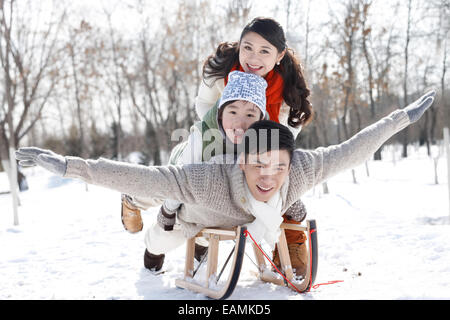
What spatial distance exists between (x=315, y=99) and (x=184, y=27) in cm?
627

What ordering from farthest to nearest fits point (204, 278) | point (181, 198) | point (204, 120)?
point (204, 120)
point (204, 278)
point (181, 198)

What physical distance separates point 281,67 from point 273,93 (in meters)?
0.25

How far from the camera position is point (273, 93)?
2.60 m

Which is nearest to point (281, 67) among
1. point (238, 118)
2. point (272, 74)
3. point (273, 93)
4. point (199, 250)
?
point (272, 74)

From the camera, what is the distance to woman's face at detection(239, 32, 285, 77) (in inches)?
98.8

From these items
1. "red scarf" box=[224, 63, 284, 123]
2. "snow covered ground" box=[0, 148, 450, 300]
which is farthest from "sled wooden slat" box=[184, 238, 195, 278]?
"red scarf" box=[224, 63, 284, 123]

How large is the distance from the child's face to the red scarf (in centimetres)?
32

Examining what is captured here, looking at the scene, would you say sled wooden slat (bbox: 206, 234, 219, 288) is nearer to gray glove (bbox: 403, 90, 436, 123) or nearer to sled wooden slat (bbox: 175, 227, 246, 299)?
sled wooden slat (bbox: 175, 227, 246, 299)

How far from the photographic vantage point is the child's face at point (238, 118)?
7.29 ft

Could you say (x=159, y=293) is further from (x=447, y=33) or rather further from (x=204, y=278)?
(x=447, y=33)

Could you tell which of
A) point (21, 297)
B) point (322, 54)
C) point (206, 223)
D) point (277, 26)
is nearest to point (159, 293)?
point (206, 223)

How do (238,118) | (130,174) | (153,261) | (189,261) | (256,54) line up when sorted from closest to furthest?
1. (130,174)
2. (238,118)
3. (189,261)
4. (256,54)
5. (153,261)

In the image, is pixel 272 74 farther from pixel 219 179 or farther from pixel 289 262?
pixel 289 262

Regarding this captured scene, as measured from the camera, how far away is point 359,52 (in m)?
17.2
